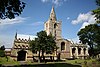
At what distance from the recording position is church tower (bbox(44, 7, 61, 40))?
293 ft

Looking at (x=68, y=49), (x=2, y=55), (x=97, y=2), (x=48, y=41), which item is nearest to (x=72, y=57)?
(x=68, y=49)

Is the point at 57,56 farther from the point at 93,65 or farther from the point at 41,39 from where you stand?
the point at 93,65

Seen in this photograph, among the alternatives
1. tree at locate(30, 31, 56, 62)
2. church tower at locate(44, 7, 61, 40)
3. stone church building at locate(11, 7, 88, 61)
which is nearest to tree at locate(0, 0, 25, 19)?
tree at locate(30, 31, 56, 62)

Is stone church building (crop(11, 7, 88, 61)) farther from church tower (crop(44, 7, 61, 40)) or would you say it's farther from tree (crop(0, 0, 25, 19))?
tree (crop(0, 0, 25, 19))

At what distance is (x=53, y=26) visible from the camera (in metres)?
90.7

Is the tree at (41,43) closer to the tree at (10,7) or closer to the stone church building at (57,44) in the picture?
the stone church building at (57,44)

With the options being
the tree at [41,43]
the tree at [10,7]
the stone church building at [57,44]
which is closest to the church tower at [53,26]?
the stone church building at [57,44]

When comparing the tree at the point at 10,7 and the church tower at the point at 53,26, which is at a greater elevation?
the church tower at the point at 53,26

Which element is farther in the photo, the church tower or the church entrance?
the church tower

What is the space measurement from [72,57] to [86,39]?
40.6 feet

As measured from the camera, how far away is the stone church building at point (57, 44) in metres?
74.9

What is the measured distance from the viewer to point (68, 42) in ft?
285

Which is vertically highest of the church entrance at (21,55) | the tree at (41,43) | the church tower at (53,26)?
the church tower at (53,26)

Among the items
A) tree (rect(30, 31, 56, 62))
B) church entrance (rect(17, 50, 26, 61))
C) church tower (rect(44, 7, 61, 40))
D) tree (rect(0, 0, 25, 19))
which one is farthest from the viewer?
church tower (rect(44, 7, 61, 40))
